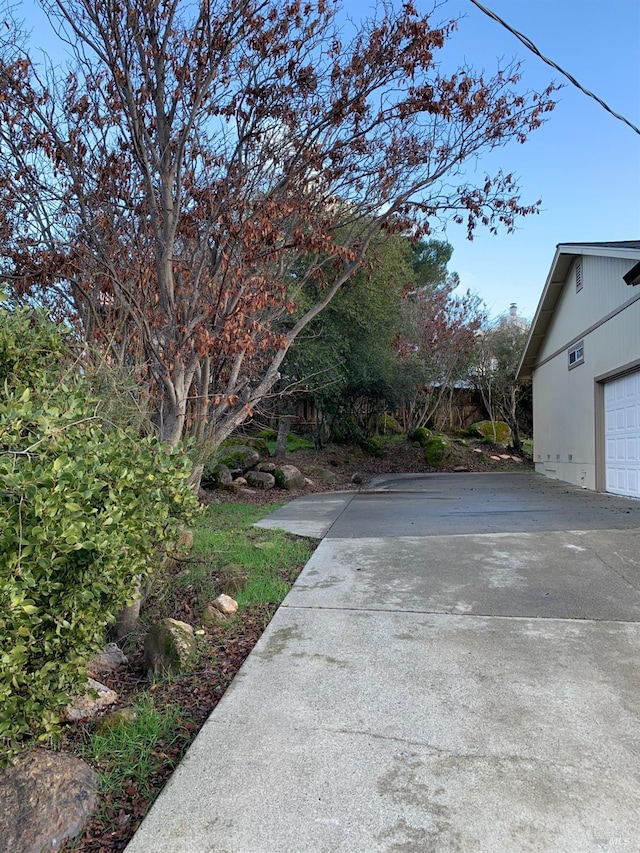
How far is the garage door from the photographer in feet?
30.2

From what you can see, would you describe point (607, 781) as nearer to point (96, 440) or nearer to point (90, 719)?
point (90, 719)

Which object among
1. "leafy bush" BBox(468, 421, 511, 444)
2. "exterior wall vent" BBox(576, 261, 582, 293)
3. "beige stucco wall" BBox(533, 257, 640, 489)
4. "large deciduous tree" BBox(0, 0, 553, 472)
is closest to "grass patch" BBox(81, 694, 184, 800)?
"large deciduous tree" BBox(0, 0, 553, 472)

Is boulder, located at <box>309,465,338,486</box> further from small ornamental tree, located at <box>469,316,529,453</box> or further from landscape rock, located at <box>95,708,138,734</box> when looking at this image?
landscape rock, located at <box>95,708,138,734</box>

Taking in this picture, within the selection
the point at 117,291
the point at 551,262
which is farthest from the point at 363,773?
the point at 551,262

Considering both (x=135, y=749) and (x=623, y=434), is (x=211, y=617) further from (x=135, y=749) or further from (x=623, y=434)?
(x=623, y=434)

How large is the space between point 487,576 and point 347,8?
222 inches

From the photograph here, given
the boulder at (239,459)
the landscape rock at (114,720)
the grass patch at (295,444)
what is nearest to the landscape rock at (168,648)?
the landscape rock at (114,720)

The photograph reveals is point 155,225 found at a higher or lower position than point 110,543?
higher

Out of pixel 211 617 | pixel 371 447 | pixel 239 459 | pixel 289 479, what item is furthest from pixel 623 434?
pixel 371 447

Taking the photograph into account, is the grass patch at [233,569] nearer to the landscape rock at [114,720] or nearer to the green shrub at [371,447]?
the landscape rock at [114,720]

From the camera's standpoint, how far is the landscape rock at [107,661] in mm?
3316

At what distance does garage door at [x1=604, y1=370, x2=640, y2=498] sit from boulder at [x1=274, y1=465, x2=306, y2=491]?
6.34m

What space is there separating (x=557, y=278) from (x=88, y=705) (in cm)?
1309

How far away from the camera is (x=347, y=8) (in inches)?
211
